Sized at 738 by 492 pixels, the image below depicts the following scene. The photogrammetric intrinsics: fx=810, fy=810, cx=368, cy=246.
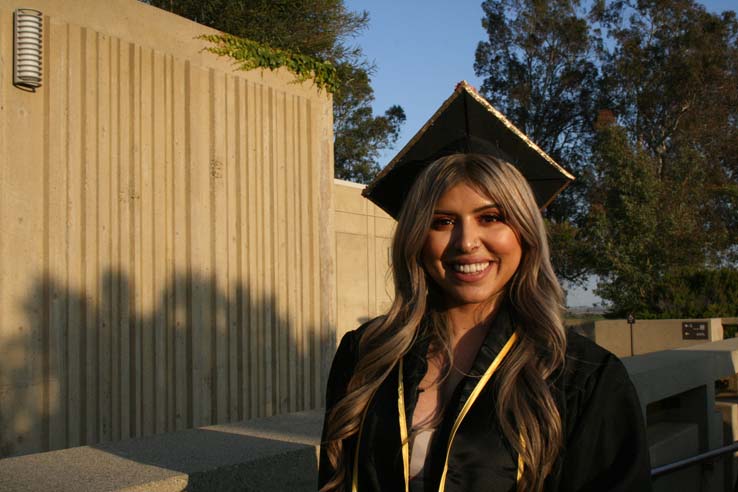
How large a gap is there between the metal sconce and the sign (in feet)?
36.0

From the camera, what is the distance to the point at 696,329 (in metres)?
13.2

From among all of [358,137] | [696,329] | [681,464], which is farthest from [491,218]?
[358,137]

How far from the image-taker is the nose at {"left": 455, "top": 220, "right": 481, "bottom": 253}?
6.37ft

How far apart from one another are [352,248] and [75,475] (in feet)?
27.7

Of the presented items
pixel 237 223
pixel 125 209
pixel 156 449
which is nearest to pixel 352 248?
pixel 237 223

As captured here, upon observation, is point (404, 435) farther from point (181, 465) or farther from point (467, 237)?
point (181, 465)

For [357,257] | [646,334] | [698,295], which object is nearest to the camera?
[357,257]

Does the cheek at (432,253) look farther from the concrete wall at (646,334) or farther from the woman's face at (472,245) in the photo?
the concrete wall at (646,334)

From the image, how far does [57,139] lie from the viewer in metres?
5.91

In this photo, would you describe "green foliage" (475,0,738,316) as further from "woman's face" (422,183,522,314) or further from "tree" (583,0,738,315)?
"woman's face" (422,183,522,314)

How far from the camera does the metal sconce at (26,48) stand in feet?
18.4

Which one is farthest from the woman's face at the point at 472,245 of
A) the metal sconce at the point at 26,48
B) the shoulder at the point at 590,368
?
the metal sconce at the point at 26,48

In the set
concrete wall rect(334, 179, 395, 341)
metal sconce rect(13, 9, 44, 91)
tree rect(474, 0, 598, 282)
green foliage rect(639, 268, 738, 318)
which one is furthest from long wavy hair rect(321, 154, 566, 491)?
tree rect(474, 0, 598, 282)

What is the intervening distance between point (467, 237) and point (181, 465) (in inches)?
40.7
